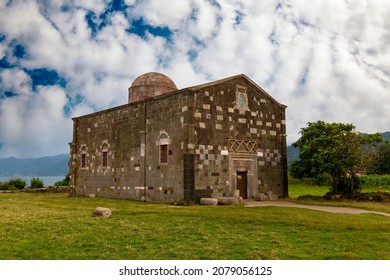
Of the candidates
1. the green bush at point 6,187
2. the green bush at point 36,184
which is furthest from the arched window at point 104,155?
the green bush at point 6,187

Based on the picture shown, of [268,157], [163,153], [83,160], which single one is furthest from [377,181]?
[83,160]

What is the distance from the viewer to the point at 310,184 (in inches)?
1873

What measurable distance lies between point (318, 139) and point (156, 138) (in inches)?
431

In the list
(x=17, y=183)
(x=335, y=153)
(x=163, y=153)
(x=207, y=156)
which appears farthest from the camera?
(x=17, y=183)

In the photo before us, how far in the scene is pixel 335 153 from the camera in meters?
23.6

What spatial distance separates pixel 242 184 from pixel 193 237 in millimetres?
14843

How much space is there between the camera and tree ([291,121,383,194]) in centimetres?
2350

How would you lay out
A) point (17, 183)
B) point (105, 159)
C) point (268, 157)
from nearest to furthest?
point (268, 157) < point (105, 159) < point (17, 183)

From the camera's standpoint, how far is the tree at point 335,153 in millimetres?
23500

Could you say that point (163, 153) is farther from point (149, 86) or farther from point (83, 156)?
point (83, 156)

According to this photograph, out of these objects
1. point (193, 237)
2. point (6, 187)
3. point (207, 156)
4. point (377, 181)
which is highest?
point (207, 156)

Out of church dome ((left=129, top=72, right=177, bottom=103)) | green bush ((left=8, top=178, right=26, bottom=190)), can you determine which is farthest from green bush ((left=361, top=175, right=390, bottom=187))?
green bush ((left=8, top=178, right=26, bottom=190))

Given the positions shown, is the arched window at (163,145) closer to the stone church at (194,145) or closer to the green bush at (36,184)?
the stone church at (194,145)

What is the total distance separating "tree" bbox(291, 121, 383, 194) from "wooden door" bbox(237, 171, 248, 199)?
11.8ft
